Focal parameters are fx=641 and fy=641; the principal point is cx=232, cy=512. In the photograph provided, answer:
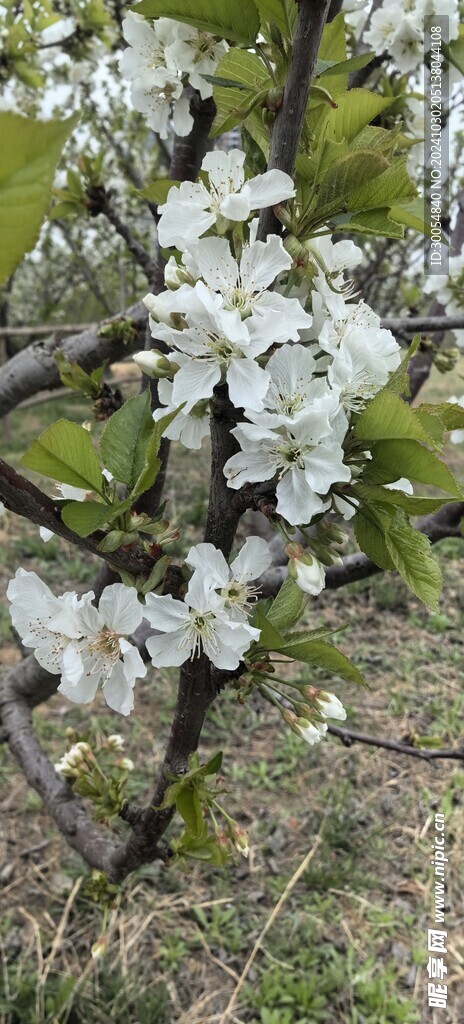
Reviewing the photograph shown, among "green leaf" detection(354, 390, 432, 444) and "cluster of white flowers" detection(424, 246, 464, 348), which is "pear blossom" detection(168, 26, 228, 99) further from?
"cluster of white flowers" detection(424, 246, 464, 348)

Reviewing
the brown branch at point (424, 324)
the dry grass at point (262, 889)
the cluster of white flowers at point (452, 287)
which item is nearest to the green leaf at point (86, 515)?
the dry grass at point (262, 889)

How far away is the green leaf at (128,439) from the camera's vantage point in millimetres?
629

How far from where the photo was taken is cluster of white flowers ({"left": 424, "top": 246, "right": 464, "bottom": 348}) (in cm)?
172

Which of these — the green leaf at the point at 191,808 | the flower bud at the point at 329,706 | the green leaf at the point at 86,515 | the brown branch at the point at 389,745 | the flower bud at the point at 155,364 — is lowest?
the brown branch at the point at 389,745

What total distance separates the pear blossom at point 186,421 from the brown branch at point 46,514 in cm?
13

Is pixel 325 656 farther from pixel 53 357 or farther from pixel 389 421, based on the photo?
pixel 53 357

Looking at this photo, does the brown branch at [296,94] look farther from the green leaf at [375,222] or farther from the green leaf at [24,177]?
the green leaf at [24,177]

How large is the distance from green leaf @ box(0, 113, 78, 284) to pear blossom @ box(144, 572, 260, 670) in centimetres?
39

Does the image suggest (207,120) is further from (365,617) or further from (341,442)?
(365,617)

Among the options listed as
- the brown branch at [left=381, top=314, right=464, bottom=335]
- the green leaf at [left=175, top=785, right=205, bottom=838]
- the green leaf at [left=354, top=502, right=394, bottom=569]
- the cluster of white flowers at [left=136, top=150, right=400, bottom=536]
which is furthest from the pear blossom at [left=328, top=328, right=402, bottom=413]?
the brown branch at [left=381, top=314, right=464, bottom=335]

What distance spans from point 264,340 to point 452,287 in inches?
55.7

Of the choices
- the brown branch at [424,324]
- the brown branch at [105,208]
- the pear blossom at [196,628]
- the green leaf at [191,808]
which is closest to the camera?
the pear blossom at [196,628]

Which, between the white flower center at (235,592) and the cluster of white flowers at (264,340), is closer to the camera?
the cluster of white flowers at (264,340)

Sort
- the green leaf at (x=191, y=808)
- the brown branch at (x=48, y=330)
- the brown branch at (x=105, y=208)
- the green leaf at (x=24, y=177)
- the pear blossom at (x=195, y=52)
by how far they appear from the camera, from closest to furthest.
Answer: the green leaf at (x=24, y=177), the green leaf at (x=191, y=808), the pear blossom at (x=195, y=52), the brown branch at (x=105, y=208), the brown branch at (x=48, y=330)
